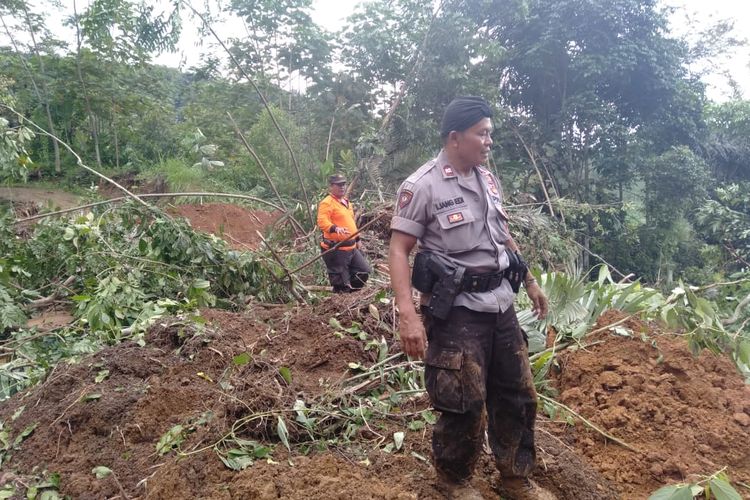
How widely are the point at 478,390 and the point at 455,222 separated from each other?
65 centimetres

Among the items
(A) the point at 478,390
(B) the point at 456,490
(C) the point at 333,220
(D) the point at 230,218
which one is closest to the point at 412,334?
(A) the point at 478,390

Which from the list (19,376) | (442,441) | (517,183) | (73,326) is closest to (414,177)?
(442,441)

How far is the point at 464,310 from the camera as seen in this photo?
222cm

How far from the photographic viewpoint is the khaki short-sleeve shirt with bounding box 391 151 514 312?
2.23 m

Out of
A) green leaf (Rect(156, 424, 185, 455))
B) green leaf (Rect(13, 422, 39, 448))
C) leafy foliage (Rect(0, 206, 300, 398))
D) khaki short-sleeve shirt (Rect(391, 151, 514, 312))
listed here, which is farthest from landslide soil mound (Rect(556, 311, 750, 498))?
leafy foliage (Rect(0, 206, 300, 398))

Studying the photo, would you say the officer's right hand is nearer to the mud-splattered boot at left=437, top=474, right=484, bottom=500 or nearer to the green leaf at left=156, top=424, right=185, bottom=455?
the mud-splattered boot at left=437, top=474, right=484, bottom=500

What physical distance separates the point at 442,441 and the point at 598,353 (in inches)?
61.6

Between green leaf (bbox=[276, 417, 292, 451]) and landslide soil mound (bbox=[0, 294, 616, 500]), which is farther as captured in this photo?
green leaf (bbox=[276, 417, 292, 451])

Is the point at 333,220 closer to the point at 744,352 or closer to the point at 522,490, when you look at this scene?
the point at 744,352

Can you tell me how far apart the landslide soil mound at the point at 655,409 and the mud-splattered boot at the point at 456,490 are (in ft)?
2.55

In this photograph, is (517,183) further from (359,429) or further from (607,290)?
(359,429)

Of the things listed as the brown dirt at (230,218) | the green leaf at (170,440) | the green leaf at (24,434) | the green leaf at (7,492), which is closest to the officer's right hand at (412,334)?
the green leaf at (170,440)

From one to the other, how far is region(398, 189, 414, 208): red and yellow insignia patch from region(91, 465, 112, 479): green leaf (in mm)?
1710

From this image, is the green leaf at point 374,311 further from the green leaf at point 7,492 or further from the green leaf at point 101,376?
the green leaf at point 7,492
